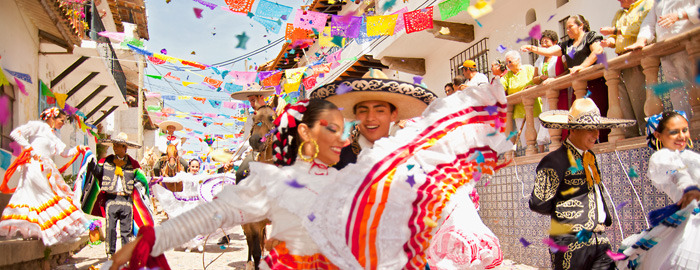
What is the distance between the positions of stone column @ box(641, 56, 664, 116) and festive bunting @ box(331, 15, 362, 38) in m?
4.73

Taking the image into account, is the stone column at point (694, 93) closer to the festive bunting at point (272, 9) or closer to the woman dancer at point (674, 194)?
the woman dancer at point (674, 194)

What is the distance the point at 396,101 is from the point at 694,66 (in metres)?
2.62

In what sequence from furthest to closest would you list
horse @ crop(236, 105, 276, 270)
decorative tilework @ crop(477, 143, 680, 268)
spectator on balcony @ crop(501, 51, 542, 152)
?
spectator on balcony @ crop(501, 51, 542, 152)
horse @ crop(236, 105, 276, 270)
decorative tilework @ crop(477, 143, 680, 268)

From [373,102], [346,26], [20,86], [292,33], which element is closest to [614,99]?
[373,102]

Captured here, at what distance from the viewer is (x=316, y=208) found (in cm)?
246

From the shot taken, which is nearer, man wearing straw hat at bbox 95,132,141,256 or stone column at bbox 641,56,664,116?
stone column at bbox 641,56,664,116

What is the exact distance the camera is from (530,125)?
6902 mm

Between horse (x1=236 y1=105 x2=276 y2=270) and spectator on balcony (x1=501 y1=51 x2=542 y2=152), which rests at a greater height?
spectator on balcony (x1=501 y1=51 x2=542 y2=152)

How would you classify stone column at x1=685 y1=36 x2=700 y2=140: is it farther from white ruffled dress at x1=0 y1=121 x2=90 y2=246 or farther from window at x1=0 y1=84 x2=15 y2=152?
window at x1=0 y1=84 x2=15 y2=152

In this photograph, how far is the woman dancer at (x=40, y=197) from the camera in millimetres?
6445

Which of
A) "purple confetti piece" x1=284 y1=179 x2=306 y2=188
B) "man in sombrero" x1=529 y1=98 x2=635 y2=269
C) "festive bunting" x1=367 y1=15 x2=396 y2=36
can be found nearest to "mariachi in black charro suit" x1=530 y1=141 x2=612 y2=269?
"man in sombrero" x1=529 y1=98 x2=635 y2=269

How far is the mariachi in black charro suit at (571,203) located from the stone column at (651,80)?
131cm

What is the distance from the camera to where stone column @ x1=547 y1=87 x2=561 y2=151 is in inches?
245

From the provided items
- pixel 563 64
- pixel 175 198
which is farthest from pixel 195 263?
pixel 563 64
